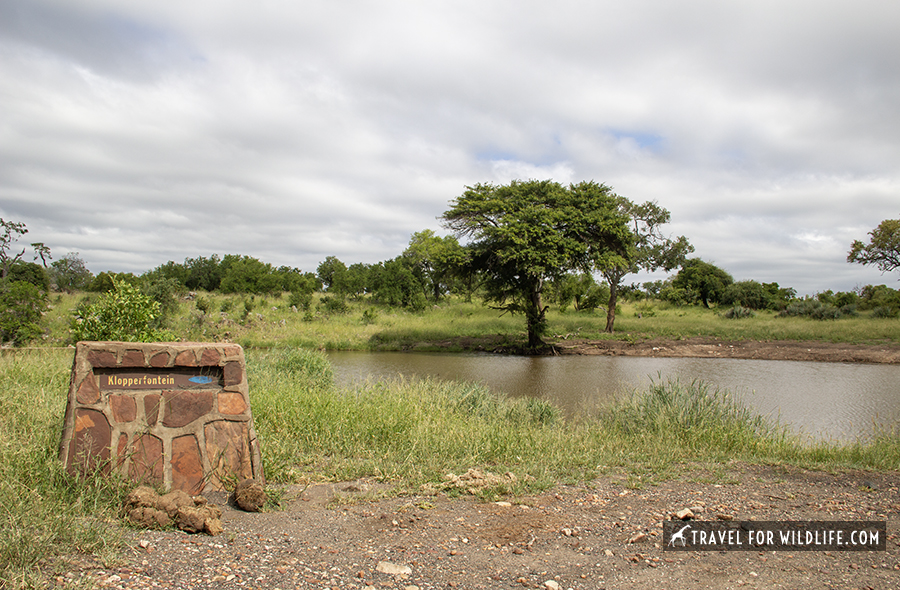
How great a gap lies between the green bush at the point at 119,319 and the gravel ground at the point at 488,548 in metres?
6.15

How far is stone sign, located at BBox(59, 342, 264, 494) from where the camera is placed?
4289mm

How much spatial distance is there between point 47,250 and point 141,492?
1878 centimetres

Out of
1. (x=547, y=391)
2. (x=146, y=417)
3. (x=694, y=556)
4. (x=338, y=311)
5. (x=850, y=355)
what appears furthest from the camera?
(x=338, y=311)

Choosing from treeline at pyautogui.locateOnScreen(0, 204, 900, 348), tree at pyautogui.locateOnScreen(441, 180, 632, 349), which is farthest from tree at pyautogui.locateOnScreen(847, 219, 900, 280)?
tree at pyautogui.locateOnScreen(441, 180, 632, 349)

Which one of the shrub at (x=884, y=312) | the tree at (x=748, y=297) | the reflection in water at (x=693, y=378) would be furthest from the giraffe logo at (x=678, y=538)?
the tree at (x=748, y=297)

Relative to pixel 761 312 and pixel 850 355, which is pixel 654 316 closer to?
pixel 761 312

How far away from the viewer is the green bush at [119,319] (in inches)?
366

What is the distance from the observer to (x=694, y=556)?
3697mm

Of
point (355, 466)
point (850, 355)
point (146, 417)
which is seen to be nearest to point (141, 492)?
point (146, 417)

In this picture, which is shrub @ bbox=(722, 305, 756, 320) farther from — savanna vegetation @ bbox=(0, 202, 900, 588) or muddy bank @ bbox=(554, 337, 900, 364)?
muddy bank @ bbox=(554, 337, 900, 364)

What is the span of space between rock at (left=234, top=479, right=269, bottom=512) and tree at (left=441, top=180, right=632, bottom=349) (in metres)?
20.1

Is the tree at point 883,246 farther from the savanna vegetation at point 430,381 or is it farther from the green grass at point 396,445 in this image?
the green grass at point 396,445

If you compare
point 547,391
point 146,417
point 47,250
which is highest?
point 47,250

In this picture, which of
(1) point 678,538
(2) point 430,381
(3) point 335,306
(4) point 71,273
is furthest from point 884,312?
(4) point 71,273
